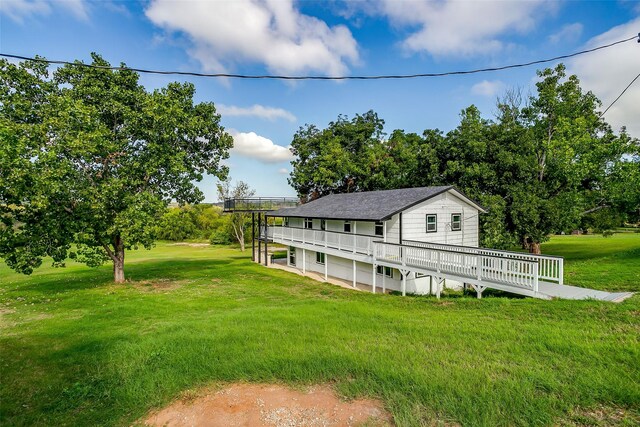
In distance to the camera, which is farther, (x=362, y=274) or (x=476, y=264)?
(x=362, y=274)

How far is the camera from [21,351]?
748 centimetres

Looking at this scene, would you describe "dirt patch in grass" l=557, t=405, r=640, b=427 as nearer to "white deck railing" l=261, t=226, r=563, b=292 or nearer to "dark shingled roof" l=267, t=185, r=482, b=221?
"white deck railing" l=261, t=226, r=563, b=292

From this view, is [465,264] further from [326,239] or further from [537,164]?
[537,164]

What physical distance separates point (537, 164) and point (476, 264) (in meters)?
14.9

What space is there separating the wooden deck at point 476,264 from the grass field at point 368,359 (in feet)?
4.86

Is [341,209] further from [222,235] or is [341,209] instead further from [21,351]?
[222,235]

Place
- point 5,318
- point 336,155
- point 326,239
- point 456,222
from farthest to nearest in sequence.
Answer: point 336,155 → point 326,239 → point 456,222 → point 5,318

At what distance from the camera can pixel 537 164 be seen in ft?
71.5

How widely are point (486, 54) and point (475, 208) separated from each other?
9.46 metres

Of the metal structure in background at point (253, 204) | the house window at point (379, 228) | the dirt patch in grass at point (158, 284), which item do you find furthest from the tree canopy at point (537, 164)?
the dirt patch in grass at point (158, 284)

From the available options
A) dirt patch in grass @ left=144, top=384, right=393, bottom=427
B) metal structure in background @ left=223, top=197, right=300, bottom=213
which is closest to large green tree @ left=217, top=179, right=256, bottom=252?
metal structure in background @ left=223, top=197, right=300, bottom=213

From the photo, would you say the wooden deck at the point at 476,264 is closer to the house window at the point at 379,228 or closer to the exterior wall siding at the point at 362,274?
the house window at the point at 379,228

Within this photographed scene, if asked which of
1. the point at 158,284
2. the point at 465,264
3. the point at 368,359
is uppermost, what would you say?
the point at 465,264

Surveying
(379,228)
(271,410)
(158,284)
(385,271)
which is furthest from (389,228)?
(271,410)
